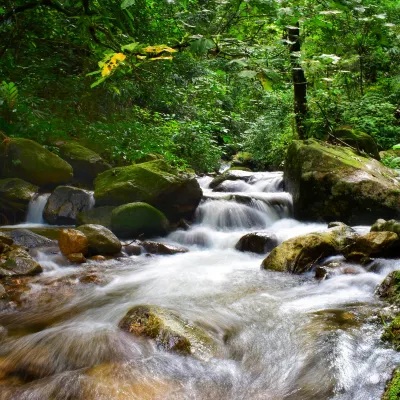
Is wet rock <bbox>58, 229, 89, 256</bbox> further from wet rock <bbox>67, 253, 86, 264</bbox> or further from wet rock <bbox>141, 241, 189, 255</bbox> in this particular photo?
wet rock <bbox>141, 241, 189, 255</bbox>

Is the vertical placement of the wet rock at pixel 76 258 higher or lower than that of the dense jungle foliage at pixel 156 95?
lower

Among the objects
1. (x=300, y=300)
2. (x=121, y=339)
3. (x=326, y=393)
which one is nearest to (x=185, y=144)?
(x=300, y=300)

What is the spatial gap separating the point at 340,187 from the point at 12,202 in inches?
271

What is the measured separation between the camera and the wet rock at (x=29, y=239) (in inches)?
251

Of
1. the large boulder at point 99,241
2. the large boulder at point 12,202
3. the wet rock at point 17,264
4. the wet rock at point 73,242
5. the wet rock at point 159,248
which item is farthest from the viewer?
the large boulder at point 12,202

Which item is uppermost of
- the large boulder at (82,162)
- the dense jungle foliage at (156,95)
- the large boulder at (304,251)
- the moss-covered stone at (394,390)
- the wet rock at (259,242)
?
the dense jungle foliage at (156,95)

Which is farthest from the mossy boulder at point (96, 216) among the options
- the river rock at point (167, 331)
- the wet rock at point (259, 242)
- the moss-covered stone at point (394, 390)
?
the moss-covered stone at point (394, 390)

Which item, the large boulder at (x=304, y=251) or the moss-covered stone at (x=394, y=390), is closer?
the moss-covered stone at (x=394, y=390)

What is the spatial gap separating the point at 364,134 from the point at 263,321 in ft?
27.1

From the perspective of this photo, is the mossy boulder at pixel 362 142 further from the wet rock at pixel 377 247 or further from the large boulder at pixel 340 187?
the wet rock at pixel 377 247

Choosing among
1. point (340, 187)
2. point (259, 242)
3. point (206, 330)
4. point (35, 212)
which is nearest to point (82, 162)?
point (35, 212)

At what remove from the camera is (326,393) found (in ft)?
8.18

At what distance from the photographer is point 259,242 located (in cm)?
679

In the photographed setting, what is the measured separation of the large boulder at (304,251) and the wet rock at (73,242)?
2.95 m
